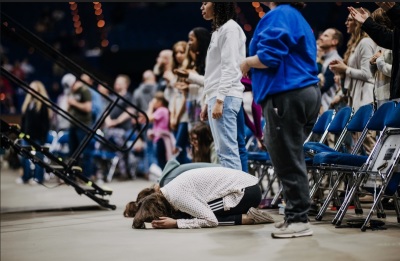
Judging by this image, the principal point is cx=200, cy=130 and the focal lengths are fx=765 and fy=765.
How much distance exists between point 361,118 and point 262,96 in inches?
69.4

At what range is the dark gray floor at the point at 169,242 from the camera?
14.0 ft

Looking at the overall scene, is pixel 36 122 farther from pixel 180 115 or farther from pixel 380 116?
pixel 380 116

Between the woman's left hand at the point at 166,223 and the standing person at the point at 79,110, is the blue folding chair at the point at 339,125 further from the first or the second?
the standing person at the point at 79,110

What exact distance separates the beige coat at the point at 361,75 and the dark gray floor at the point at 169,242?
1.21 metres

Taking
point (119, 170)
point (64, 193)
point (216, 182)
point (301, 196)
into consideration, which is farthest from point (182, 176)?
point (119, 170)

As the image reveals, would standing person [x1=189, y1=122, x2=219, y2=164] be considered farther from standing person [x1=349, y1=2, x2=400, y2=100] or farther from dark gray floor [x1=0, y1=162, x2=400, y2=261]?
standing person [x1=349, y1=2, x2=400, y2=100]

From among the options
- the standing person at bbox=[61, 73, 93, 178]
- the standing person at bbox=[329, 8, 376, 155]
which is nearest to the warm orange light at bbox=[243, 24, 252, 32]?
the standing person at bbox=[61, 73, 93, 178]

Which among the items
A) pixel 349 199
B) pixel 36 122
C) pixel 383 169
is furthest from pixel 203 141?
pixel 36 122

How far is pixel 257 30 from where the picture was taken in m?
4.92

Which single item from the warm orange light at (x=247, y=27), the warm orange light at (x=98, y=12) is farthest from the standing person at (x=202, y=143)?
the warm orange light at (x=98, y=12)

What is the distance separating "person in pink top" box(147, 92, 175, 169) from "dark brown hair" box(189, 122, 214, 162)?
2.94 metres

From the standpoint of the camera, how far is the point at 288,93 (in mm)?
4758

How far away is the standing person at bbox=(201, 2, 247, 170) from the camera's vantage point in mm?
5875

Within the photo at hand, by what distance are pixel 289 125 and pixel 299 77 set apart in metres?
0.31
